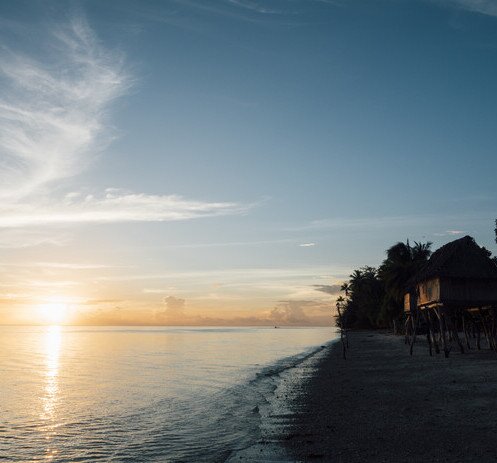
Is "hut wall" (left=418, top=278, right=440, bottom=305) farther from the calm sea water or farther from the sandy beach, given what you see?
the calm sea water

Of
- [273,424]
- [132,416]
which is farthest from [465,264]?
[132,416]

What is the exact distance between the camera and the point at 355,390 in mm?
19891

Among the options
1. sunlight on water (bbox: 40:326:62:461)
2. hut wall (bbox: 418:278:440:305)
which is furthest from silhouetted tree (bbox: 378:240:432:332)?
sunlight on water (bbox: 40:326:62:461)

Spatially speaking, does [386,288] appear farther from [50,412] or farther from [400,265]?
[50,412]

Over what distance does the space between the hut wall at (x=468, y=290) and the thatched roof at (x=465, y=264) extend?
545 millimetres

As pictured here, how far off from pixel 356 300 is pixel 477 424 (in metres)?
106

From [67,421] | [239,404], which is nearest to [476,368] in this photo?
[239,404]

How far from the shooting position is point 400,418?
13359 mm

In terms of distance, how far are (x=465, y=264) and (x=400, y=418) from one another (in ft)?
68.7

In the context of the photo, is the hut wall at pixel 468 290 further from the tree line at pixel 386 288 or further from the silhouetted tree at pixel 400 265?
the silhouetted tree at pixel 400 265

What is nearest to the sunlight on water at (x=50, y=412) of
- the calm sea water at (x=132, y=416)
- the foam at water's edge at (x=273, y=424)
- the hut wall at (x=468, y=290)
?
the calm sea water at (x=132, y=416)

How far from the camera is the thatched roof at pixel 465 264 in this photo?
31391 mm

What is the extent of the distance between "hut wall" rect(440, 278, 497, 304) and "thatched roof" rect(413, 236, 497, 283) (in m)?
0.54

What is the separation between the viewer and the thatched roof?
103 ft
